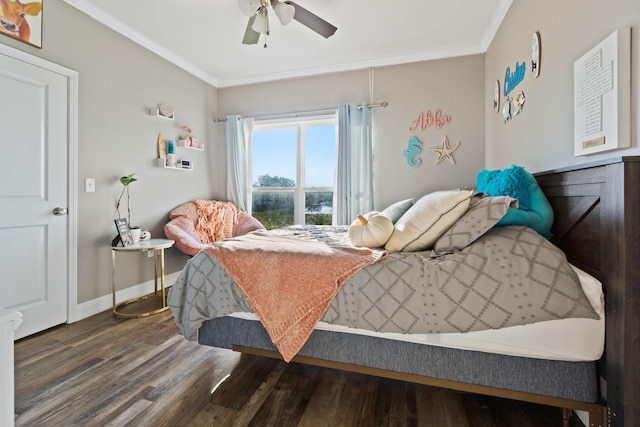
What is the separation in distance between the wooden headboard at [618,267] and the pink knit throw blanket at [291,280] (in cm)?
82

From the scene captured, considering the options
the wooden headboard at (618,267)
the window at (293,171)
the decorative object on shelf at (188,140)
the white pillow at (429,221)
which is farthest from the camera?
the window at (293,171)

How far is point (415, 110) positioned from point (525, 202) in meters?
2.18

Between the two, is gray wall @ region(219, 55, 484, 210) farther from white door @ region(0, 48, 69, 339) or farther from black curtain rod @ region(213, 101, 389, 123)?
white door @ region(0, 48, 69, 339)

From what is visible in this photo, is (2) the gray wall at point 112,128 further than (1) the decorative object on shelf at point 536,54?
Yes

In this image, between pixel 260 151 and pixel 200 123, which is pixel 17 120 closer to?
pixel 200 123

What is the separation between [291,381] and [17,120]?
8.31 ft

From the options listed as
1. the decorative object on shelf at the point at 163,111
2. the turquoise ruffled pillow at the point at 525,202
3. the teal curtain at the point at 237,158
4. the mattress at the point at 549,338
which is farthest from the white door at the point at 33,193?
the turquoise ruffled pillow at the point at 525,202

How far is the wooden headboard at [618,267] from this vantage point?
0.99m

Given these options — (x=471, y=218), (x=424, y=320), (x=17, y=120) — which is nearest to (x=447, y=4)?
(x=471, y=218)

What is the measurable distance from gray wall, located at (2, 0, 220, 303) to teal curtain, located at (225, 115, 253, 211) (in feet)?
1.96

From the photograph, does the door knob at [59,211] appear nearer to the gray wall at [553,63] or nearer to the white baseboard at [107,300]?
the white baseboard at [107,300]

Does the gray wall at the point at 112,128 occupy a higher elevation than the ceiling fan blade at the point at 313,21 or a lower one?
lower

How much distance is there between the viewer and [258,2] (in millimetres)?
1886

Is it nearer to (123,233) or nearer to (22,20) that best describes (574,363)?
(123,233)
